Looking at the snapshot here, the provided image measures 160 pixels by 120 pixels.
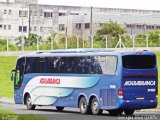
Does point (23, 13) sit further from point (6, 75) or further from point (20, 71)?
point (20, 71)

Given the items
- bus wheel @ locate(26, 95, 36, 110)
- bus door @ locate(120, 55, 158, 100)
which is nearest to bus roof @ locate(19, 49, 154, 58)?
bus door @ locate(120, 55, 158, 100)

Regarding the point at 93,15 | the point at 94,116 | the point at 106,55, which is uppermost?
the point at 93,15

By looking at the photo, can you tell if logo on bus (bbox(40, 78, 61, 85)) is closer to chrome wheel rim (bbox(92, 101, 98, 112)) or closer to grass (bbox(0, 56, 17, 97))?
chrome wheel rim (bbox(92, 101, 98, 112))

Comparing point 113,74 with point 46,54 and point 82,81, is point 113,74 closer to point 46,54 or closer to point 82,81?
point 82,81

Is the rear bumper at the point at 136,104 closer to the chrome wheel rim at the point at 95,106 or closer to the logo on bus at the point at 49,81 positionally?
the chrome wheel rim at the point at 95,106

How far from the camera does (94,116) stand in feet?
98.0

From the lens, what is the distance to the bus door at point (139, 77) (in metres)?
29.7

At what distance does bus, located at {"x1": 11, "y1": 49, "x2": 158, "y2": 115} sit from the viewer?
2981 cm

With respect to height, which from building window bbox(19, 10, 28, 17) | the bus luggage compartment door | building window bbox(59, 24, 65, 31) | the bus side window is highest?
building window bbox(19, 10, 28, 17)

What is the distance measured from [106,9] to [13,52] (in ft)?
198

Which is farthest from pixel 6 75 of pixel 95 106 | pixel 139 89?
pixel 139 89

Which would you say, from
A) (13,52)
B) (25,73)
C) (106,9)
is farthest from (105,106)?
(106,9)

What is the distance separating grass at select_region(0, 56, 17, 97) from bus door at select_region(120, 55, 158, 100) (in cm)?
2141

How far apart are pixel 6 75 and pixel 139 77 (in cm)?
3795
